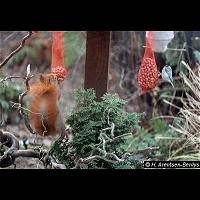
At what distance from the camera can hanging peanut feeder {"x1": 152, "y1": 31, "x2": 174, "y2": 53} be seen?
146 inches

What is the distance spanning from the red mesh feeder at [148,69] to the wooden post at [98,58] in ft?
0.80

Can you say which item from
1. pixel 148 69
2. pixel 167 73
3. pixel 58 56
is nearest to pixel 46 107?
pixel 58 56

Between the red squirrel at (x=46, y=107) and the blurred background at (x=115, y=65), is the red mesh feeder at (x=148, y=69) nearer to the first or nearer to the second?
the blurred background at (x=115, y=65)

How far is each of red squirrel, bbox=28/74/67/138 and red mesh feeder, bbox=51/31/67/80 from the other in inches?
2.8

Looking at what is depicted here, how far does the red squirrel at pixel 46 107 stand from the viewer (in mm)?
3557

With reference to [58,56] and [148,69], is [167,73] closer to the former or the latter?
[148,69]

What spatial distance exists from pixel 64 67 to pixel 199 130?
3.22 feet

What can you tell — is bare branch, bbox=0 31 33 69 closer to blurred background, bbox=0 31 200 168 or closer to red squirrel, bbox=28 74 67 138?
blurred background, bbox=0 31 200 168

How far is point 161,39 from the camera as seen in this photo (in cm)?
375

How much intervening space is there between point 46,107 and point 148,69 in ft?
2.34

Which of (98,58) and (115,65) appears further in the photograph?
(115,65)

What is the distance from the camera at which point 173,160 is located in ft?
12.2
